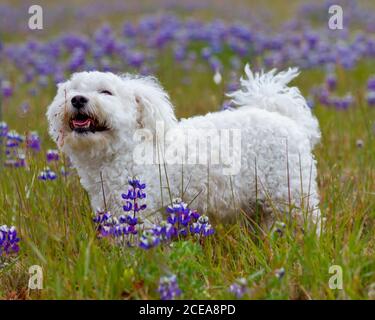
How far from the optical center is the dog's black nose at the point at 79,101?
13.9 ft

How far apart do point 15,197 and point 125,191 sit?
0.98 meters

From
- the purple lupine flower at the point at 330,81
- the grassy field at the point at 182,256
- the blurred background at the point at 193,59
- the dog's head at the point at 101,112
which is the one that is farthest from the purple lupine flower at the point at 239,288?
the purple lupine flower at the point at 330,81

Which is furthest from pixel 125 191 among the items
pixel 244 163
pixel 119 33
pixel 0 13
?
pixel 0 13

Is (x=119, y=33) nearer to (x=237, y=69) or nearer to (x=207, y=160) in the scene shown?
(x=237, y=69)

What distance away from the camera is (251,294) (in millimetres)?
3307

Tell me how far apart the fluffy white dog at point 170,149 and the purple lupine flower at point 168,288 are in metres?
1.19

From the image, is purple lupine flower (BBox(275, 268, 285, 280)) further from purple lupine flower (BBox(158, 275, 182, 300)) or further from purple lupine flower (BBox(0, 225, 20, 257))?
purple lupine flower (BBox(0, 225, 20, 257))

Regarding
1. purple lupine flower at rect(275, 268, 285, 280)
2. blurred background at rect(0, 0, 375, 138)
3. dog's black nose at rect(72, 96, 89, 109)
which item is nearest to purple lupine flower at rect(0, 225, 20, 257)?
dog's black nose at rect(72, 96, 89, 109)

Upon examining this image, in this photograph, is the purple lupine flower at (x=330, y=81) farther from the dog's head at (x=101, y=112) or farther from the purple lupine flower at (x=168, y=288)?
the purple lupine flower at (x=168, y=288)

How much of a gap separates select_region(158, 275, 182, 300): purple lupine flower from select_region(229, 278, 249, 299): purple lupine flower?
276 mm

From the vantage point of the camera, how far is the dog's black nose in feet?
13.9

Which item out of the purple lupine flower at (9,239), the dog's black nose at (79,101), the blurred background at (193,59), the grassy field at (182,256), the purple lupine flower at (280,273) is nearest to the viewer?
the purple lupine flower at (280,273)

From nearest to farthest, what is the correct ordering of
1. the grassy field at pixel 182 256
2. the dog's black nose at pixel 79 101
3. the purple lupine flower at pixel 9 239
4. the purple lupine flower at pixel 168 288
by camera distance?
the purple lupine flower at pixel 168 288
the grassy field at pixel 182 256
the purple lupine flower at pixel 9 239
the dog's black nose at pixel 79 101

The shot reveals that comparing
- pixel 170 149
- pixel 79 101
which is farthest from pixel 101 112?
pixel 170 149
